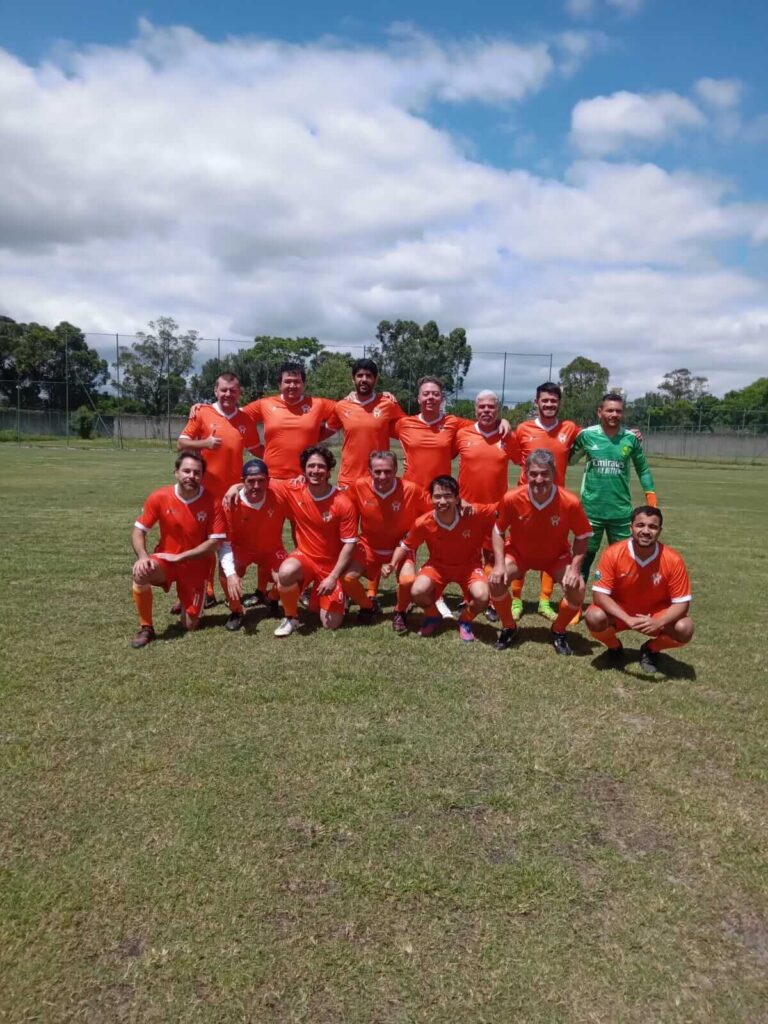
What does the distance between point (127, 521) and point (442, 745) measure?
859 centimetres

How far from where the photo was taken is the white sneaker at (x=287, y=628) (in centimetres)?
511

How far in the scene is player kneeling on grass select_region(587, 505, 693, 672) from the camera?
4.54 m

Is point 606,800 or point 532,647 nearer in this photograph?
point 606,800

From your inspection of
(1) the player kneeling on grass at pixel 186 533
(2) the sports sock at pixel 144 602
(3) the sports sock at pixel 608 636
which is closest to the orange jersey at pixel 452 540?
(3) the sports sock at pixel 608 636

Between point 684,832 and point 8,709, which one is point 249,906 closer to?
point 684,832

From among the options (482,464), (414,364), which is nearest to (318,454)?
(482,464)

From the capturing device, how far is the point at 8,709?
371 cm

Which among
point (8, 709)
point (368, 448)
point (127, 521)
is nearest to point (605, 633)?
point (368, 448)

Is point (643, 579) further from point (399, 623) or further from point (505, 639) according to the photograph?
point (399, 623)

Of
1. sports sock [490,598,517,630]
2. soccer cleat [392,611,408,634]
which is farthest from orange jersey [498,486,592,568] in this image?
soccer cleat [392,611,408,634]

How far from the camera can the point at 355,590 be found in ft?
17.9

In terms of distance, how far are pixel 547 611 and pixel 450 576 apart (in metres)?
1.13

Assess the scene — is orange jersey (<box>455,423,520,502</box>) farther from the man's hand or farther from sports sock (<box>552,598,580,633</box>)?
the man's hand

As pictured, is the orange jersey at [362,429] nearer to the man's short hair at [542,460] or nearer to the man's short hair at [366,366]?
the man's short hair at [366,366]
